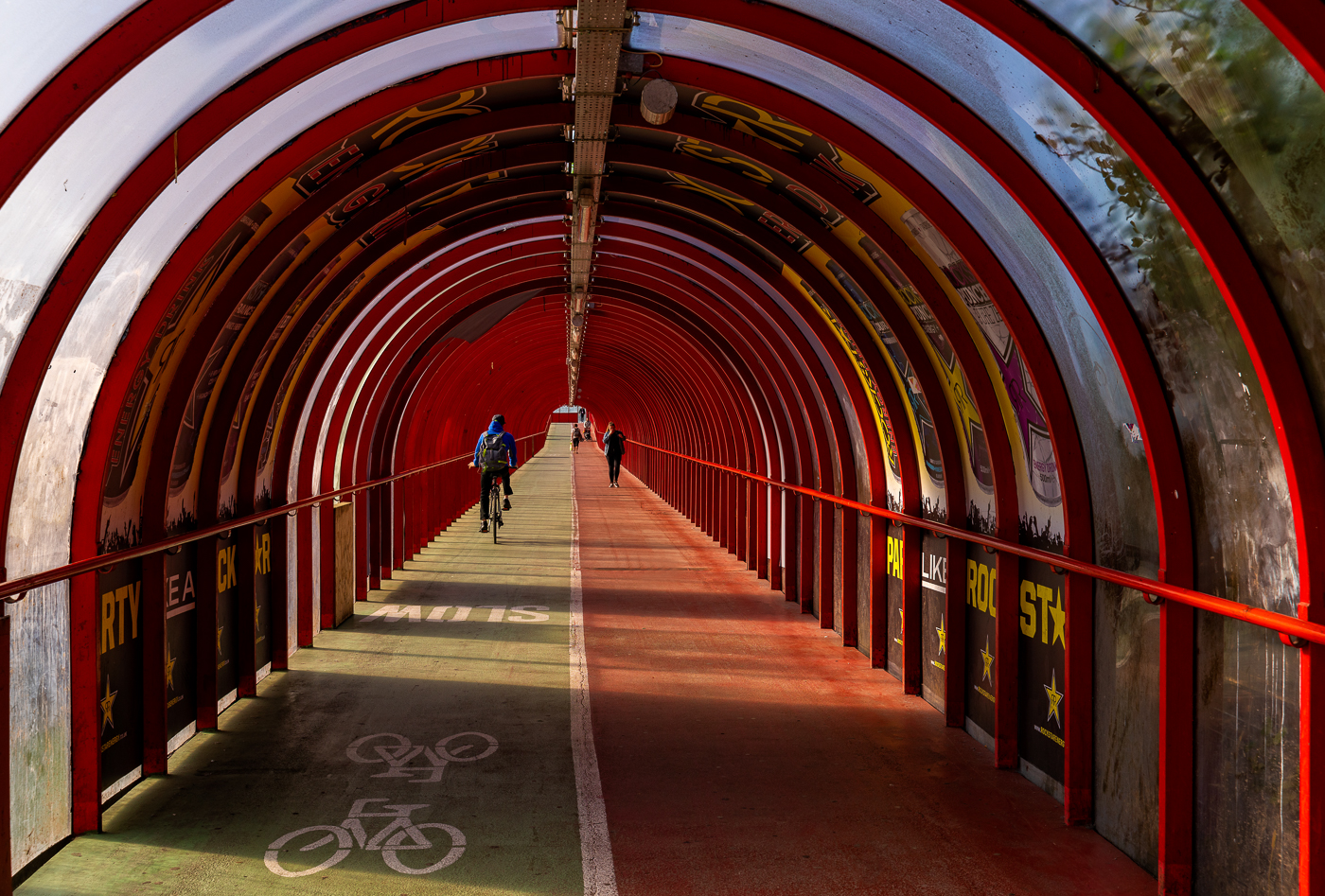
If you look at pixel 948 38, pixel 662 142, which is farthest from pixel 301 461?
pixel 948 38

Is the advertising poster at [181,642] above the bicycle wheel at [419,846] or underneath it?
above

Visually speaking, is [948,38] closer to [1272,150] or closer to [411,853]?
[1272,150]

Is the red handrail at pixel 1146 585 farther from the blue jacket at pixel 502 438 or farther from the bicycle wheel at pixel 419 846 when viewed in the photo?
the blue jacket at pixel 502 438

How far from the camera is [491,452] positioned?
17.2 metres

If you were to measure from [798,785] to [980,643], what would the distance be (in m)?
1.75

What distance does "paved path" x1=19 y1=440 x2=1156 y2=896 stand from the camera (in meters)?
4.67

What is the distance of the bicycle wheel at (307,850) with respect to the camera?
470 cm

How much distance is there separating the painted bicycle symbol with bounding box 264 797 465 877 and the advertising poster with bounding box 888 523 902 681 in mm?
4367

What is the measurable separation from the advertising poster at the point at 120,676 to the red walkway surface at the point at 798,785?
260cm

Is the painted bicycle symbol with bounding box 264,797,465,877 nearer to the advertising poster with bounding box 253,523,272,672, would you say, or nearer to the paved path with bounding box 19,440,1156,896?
the paved path with bounding box 19,440,1156,896

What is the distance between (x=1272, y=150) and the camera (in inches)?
138

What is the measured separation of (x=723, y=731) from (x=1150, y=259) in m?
3.93

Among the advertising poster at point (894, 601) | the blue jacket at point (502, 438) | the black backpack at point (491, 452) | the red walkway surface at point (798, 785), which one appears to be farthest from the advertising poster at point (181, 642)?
the black backpack at point (491, 452)

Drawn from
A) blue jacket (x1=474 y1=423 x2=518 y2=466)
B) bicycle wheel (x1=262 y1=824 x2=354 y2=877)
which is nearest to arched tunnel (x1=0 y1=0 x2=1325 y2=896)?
bicycle wheel (x1=262 y1=824 x2=354 y2=877)
